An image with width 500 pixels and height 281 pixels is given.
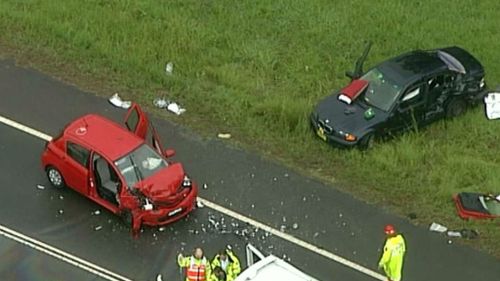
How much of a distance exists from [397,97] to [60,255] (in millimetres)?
7741

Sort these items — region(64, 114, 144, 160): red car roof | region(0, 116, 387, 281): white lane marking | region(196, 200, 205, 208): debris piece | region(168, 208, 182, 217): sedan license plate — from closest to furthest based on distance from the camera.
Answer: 1. region(0, 116, 387, 281): white lane marking
2. region(168, 208, 182, 217): sedan license plate
3. region(64, 114, 144, 160): red car roof
4. region(196, 200, 205, 208): debris piece

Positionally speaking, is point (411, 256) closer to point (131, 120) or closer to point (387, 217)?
point (387, 217)

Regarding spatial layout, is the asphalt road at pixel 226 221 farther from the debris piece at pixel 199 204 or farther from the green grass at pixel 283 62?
the green grass at pixel 283 62

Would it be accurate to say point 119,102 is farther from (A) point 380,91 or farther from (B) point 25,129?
(A) point 380,91

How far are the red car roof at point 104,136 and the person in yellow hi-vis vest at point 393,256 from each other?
4.93 m

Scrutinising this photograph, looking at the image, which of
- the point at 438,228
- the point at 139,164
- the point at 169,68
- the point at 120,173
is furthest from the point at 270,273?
the point at 169,68

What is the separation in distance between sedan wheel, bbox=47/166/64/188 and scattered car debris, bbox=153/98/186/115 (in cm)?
359

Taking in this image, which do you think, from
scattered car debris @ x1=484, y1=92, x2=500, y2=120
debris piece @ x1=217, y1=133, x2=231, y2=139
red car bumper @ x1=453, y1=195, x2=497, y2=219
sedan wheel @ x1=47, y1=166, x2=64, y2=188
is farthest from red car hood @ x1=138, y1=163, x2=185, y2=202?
scattered car debris @ x1=484, y1=92, x2=500, y2=120

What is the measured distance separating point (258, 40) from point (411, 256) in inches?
325

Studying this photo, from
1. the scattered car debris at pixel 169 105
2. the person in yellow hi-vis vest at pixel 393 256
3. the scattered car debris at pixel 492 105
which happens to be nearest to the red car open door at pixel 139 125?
the scattered car debris at pixel 169 105

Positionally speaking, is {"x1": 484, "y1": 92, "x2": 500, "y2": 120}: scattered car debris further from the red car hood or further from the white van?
the white van

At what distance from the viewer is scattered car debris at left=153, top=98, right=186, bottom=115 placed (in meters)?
21.1

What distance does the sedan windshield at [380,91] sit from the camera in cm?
2062

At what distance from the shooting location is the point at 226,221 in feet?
59.2
